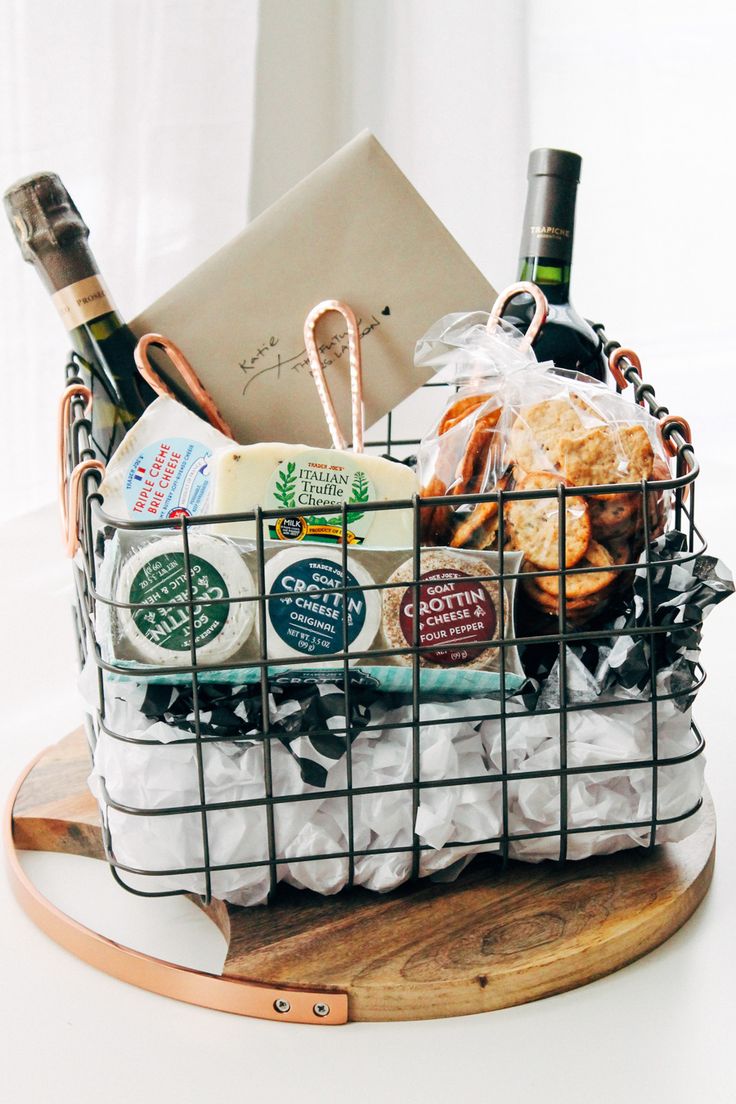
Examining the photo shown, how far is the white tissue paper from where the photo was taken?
56cm

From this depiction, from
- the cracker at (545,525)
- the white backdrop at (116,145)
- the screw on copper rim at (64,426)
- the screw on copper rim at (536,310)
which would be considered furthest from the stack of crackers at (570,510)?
the white backdrop at (116,145)

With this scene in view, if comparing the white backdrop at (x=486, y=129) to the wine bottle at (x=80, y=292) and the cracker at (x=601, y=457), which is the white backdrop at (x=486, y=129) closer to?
the wine bottle at (x=80, y=292)

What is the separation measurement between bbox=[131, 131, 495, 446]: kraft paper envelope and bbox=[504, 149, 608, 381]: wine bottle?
41 millimetres

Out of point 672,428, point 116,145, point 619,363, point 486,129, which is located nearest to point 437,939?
point 672,428

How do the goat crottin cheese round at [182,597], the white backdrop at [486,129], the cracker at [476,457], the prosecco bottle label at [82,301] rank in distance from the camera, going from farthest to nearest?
the white backdrop at [486,129]
the prosecco bottle label at [82,301]
the cracker at [476,457]
the goat crottin cheese round at [182,597]

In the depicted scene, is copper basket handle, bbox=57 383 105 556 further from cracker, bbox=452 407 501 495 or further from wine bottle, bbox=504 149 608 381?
wine bottle, bbox=504 149 608 381

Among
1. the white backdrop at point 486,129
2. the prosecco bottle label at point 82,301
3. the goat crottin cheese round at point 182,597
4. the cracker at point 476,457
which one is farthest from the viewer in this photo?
the white backdrop at point 486,129

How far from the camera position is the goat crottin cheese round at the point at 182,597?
21.1 inches

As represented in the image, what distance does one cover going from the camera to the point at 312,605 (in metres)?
0.55

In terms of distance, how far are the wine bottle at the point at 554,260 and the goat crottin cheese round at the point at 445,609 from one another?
0.27m

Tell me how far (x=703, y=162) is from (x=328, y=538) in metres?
1.70

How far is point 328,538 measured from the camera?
1.89 ft

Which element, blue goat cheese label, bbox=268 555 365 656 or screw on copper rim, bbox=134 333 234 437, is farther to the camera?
screw on copper rim, bbox=134 333 234 437

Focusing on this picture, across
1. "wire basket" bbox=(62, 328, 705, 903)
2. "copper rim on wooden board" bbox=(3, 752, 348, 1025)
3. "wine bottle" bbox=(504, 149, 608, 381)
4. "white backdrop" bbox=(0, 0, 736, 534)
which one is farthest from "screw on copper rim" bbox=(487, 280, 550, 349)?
"white backdrop" bbox=(0, 0, 736, 534)
